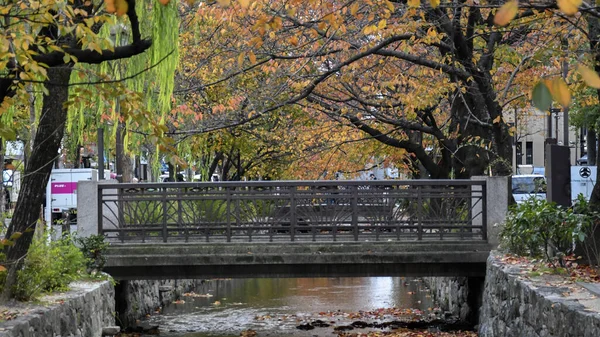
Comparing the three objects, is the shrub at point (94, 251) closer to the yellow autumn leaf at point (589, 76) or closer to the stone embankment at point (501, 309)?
the stone embankment at point (501, 309)

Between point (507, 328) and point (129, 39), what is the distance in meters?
6.27

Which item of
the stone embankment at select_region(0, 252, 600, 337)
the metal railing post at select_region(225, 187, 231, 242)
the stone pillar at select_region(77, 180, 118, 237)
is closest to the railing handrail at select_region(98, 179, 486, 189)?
the metal railing post at select_region(225, 187, 231, 242)

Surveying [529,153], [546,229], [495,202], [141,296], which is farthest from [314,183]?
[529,153]

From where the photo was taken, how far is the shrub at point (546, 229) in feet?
38.7

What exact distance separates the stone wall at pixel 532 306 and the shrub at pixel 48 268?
18.9 ft

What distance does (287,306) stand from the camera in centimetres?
2184

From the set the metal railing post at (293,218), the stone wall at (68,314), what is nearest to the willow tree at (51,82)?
the stone wall at (68,314)

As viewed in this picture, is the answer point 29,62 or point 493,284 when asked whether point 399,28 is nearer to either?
point 493,284

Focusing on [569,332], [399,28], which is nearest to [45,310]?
[569,332]

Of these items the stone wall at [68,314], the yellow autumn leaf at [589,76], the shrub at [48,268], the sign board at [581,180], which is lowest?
the stone wall at [68,314]

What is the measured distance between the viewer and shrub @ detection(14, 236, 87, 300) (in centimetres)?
1094

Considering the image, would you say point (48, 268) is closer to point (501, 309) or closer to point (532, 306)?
point (532, 306)

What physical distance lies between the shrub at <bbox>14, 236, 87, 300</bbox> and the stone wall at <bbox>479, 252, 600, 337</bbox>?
5.78m

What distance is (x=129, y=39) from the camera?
1202 centimetres
